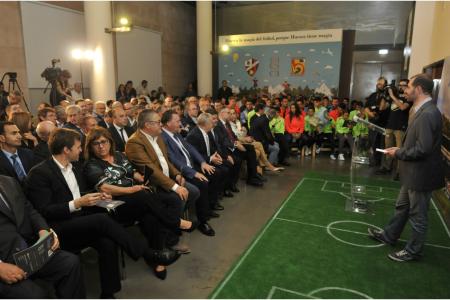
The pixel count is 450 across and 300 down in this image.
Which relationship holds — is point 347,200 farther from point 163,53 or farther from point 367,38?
point 163,53

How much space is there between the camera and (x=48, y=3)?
8.27 meters

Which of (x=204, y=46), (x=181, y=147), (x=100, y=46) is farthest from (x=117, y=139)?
(x=204, y=46)

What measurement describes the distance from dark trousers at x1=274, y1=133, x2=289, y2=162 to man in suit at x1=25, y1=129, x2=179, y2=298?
4.96 m

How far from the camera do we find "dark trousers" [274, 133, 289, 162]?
7.14 meters

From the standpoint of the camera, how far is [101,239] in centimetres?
249

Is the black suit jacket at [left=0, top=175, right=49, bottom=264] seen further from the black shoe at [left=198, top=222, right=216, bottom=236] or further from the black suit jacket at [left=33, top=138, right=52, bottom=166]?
the black shoe at [left=198, top=222, right=216, bottom=236]

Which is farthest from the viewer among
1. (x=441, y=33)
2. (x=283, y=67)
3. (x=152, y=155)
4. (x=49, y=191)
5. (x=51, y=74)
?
(x=283, y=67)

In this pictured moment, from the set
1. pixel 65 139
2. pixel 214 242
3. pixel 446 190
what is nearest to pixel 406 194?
pixel 446 190

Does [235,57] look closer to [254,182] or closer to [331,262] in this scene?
[254,182]

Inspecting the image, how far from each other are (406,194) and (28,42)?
8487 millimetres

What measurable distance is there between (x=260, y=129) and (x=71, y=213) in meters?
4.49

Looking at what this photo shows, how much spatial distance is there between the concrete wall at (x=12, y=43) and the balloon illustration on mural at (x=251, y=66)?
268 inches

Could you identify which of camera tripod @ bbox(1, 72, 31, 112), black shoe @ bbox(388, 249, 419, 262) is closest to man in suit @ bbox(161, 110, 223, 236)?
black shoe @ bbox(388, 249, 419, 262)

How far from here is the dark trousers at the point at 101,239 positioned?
248cm
